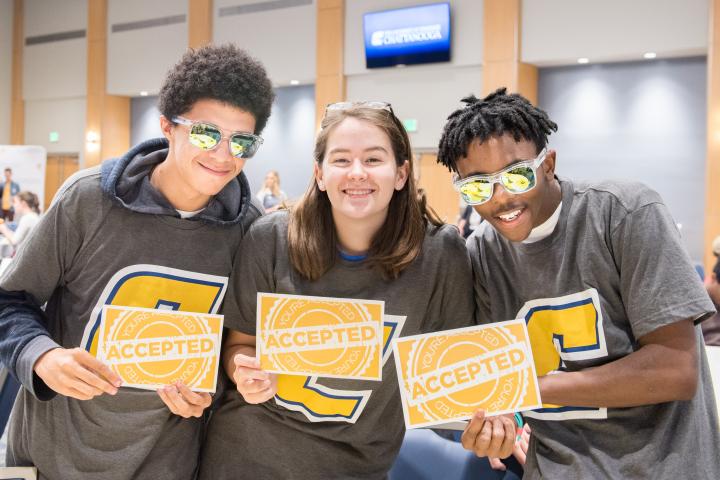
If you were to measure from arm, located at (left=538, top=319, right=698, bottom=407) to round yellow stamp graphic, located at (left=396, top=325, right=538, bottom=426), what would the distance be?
5.3 inches

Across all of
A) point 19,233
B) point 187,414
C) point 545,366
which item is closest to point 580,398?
point 545,366

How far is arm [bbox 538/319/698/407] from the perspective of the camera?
1507 mm

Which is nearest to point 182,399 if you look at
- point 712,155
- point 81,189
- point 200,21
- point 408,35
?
point 81,189

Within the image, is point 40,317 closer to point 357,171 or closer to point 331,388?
point 331,388

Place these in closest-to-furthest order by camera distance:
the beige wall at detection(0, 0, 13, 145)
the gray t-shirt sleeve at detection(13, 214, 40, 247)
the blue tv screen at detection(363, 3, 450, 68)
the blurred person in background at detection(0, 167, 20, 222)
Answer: the gray t-shirt sleeve at detection(13, 214, 40, 247), the blurred person in background at detection(0, 167, 20, 222), the blue tv screen at detection(363, 3, 450, 68), the beige wall at detection(0, 0, 13, 145)

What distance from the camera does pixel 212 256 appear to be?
1.95m

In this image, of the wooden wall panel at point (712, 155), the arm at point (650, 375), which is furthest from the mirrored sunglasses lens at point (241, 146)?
the wooden wall panel at point (712, 155)

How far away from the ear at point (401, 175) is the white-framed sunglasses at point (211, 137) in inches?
17.2

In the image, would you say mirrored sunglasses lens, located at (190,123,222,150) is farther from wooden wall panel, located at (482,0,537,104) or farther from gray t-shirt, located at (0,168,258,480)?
wooden wall panel, located at (482,0,537,104)

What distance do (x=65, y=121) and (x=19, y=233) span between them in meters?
8.35

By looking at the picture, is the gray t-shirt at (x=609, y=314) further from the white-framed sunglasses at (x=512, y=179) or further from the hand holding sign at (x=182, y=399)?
the hand holding sign at (x=182, y=399)

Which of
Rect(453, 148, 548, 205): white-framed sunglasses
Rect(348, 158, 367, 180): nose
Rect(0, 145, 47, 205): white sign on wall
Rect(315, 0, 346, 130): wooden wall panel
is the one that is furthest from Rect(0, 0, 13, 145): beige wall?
Rect(453, 148, 548, 205): white-framed sunglasses

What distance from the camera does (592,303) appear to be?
62.8 inches

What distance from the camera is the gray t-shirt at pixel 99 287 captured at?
6.07 feet
